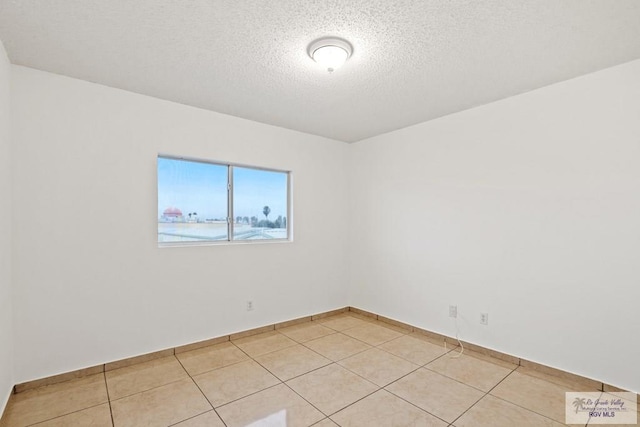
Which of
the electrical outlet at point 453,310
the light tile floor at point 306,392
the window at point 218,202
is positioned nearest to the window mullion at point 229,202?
the window at point 218,202

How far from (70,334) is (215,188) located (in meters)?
1.75

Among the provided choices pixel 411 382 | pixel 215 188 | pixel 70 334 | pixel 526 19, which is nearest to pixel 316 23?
pixel 526 19

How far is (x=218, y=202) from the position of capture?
3400 mm

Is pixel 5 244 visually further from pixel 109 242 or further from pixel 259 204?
pixel 259 204

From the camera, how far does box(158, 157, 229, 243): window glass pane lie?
3053 millimetres

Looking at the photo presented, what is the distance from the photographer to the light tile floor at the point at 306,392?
2.02m

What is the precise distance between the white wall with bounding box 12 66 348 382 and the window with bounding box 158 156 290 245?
16cm

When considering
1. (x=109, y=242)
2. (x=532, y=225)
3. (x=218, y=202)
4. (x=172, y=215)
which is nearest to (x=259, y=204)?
(x=218, y=202)

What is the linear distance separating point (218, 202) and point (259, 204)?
52cm

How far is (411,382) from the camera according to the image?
2.48 meters

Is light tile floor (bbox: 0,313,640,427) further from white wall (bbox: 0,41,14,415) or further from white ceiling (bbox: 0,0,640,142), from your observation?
white ceiling (bbox: 0,0,640,142)

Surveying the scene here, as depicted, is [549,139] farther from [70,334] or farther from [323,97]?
[70,334]

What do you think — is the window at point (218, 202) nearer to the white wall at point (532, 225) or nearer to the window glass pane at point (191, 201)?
the window glass pane at point (191, 201)

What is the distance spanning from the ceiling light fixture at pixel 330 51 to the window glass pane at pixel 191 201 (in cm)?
179
